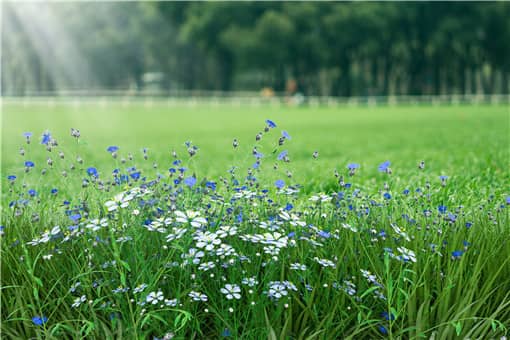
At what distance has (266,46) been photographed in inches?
2141

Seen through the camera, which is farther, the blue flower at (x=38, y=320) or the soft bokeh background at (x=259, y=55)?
the soft bokeh background at (x=259, y=55)

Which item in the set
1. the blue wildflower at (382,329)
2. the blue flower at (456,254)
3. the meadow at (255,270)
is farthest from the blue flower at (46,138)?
the blue flower at (456,254)

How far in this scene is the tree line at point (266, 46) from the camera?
174ft

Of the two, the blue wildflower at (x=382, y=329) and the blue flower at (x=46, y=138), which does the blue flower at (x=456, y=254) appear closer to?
the blue wildflower at (x=382, y=329)

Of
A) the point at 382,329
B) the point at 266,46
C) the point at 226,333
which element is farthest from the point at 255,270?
the point at 266,46

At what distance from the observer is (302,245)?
2.99 m

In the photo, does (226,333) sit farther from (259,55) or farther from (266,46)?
(259,55)

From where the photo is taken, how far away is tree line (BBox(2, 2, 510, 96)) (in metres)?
52.9

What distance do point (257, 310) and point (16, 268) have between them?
5.36 feet

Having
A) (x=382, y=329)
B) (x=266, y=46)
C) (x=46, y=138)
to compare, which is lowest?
(x=382, y=329)

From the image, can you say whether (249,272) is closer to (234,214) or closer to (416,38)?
(234,214)

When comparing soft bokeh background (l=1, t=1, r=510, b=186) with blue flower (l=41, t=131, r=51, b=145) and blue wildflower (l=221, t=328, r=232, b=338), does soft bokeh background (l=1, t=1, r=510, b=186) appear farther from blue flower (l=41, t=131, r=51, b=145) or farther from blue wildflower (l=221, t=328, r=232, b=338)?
blue wildflower (l=221, t=328, r=232, b=338)


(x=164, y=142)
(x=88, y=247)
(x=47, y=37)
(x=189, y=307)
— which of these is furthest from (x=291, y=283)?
(x=47, y=37)

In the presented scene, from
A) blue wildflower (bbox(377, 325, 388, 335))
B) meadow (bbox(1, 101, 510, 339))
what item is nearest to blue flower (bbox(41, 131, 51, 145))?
meadow (bbox(1, 101, 510, 339))
